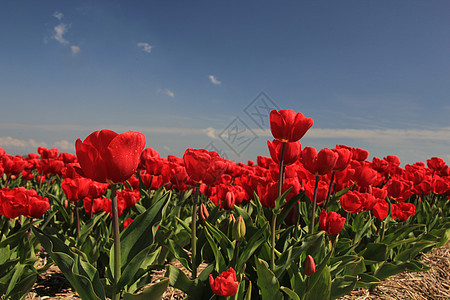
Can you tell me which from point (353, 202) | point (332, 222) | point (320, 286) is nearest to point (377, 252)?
point (353, 202)

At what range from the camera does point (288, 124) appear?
2.09 metres

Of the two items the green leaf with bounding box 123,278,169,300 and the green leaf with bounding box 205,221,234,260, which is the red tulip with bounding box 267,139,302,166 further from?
the green leaf with bounding box 123,278,169,300

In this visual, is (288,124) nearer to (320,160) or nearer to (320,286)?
(320,160)

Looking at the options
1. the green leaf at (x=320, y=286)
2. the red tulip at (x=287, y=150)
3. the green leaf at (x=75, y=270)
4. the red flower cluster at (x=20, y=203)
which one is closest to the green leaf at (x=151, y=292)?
the green leaf at (x=75, y=270)

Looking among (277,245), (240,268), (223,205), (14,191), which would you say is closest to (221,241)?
→ (240,268)

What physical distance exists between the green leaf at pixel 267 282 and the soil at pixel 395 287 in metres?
1.02

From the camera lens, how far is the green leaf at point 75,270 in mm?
1632

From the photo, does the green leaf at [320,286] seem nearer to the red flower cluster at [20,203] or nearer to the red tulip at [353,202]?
the red tulip at [353,202]

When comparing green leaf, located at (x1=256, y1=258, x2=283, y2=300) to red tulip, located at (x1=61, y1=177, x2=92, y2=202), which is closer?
green leaf, located at (x1=256, y1=258, x2=283, y2=300)

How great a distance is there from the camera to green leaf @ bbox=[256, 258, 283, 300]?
2010 mm

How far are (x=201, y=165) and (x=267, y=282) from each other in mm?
973

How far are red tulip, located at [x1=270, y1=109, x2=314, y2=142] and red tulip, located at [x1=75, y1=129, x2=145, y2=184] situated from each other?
3.63ft

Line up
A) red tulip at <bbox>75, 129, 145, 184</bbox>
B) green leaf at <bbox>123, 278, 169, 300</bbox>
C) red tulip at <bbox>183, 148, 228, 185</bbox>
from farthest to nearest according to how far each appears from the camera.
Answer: red tulip at <bbox>183, 148, 228, 185</bbox> < green leaf at <bbox>123, 278, 169, 300</bbox> < red tulip at <bbox>75, 129, 145, 184</bbox>

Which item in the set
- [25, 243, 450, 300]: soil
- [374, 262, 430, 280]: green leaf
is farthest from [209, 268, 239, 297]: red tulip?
[374, 262, 430, 280]: green leaf
